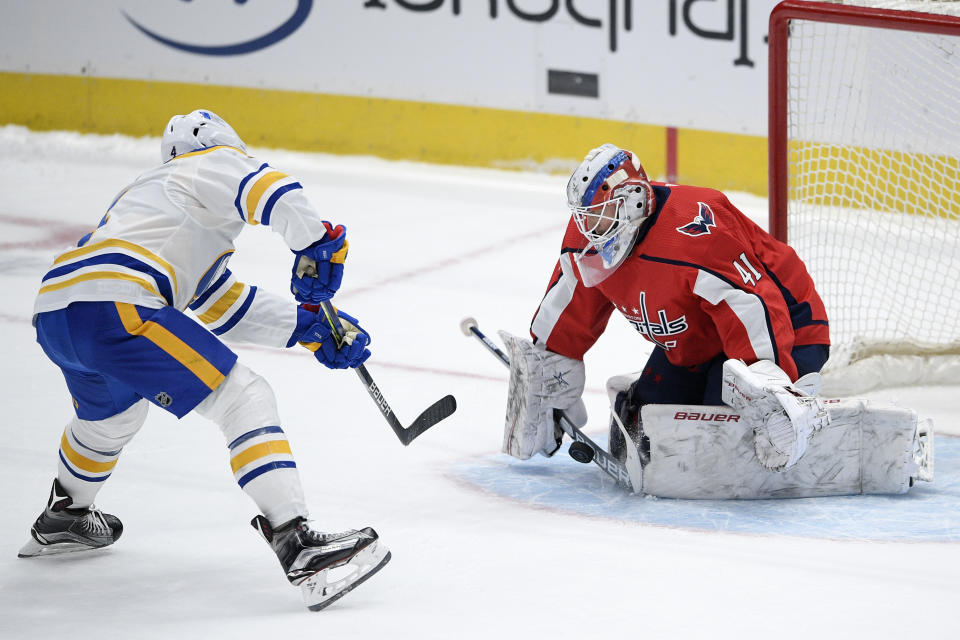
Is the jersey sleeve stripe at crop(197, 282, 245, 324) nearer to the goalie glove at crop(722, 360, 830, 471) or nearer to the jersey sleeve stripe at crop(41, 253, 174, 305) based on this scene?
the jersey sleeve stripe at crop(41, 253, 174, 305)

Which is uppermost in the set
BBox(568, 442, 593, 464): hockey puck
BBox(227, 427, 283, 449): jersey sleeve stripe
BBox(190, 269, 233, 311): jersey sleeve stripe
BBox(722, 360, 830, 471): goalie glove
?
BBox(190, 269, 233, 311): jersey sleeve stripe

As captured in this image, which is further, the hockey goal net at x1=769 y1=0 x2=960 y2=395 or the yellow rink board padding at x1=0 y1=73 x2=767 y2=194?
the yellow rink board padding at x1=0 y1=73 x2=767 y2=194

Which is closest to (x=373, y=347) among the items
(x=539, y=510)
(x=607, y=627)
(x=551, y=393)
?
(x=551, y=393)

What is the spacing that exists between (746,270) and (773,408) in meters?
0.31

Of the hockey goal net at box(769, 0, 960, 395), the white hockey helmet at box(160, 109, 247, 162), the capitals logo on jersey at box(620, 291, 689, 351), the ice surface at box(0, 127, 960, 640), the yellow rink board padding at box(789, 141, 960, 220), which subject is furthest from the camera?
the yellow rink board padding at box(789, 141, 960, 220)

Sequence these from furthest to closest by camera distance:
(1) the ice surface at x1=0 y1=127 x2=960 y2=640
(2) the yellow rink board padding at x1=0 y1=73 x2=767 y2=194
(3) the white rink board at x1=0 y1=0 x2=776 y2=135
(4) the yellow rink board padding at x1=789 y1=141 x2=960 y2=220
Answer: (2) the yellow rink board padding at x1=0 y1=73 x2=767 y2=194
(3) the white rink board at x1=0 y1=0 x2=776 y2=135
(4) the yellow rink board padding at x1=789 y1=141 x2=960 y2=220
(1) the ice surface at x1=0 y1=127 x2=960 y2=640

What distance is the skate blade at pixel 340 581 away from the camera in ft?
7.88

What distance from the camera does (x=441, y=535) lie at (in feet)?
9.34

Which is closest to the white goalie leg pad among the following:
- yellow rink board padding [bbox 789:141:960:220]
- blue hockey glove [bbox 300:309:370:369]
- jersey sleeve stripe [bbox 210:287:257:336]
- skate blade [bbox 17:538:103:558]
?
blue hockey glove [bbox 300:309:370:369]

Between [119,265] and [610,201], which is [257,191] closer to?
[119,265]

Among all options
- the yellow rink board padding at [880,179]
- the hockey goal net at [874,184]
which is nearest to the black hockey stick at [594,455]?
the hockey goal net at [874,184]

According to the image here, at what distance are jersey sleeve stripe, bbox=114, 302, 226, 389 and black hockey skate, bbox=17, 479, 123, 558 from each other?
0.51m

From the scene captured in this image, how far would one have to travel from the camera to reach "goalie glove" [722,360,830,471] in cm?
279

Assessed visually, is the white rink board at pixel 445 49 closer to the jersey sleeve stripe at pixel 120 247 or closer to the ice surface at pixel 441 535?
the ice surface at pixel 441 535
